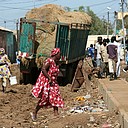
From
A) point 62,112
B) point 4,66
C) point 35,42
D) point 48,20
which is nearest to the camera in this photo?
point 62,112

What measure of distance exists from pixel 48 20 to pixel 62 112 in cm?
785

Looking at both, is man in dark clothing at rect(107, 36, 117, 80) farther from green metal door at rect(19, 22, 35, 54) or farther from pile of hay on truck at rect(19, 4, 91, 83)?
green metal door at rect(19, 22, 35, 54)

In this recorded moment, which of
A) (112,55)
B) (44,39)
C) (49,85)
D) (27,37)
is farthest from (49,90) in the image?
(44,39)

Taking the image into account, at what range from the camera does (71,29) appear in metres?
16.1

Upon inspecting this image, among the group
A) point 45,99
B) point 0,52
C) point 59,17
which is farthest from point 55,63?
point 59,17

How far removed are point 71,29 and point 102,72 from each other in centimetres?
225

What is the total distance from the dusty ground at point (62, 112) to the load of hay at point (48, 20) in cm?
186

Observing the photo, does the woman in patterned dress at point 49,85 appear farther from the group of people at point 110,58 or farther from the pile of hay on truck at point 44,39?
the pile of hay on truck at point 44,39

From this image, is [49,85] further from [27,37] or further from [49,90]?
[27,37]

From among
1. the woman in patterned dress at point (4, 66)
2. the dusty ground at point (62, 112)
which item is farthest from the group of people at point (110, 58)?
the woman in patterned dress at point (4, 66)

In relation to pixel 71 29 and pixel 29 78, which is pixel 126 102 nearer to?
pixel 71 29

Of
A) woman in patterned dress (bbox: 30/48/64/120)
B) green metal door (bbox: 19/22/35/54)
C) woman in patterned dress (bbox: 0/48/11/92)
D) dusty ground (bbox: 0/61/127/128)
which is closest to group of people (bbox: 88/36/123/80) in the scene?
dusty ground (bbox: 0/61/127/128)

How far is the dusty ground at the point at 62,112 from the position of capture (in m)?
7.73

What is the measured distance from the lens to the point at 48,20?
17234 millimetres
